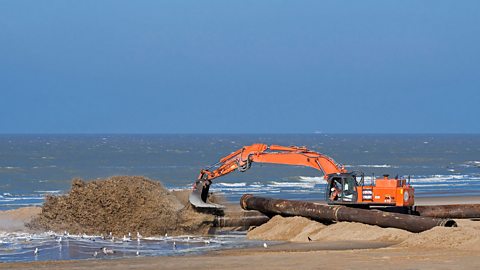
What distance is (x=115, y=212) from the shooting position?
90.5 feet

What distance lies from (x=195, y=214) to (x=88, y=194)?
317 centimetres

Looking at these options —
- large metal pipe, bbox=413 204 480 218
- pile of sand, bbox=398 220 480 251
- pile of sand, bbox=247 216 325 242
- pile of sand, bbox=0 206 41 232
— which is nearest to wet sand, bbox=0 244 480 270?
pile of sand, bbox=398 220 480 251

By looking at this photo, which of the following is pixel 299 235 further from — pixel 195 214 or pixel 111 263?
pixel 111 263

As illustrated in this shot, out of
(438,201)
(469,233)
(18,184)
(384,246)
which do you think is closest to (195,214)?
(384,246)

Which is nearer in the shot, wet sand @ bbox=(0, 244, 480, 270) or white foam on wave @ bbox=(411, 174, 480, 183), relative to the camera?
wet sand @ bbox=(0, 244, 480, 270)

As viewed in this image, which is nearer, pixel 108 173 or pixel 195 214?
pixel 195 214

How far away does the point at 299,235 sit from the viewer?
86.4 ft

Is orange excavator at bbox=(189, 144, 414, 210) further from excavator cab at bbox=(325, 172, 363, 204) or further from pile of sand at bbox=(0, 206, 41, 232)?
pile of sand at bbox=(0, 206, 41, 232)

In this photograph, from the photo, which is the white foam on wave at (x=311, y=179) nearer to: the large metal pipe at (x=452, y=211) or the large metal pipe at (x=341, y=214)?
the large metal pipe at (x=341, y=214)

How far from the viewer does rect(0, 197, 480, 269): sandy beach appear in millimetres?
18609

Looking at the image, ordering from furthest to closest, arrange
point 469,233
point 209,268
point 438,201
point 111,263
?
point 438,201, point 469,233, point 111,263, point 209,268

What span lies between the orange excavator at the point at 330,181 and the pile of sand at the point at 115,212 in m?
0.84

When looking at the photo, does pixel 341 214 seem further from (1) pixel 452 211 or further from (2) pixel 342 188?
(1) pixel 452 211

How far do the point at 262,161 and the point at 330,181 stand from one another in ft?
7.18
